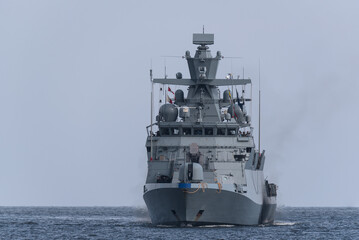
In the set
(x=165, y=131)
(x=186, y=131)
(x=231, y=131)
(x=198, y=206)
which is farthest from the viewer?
(x=165, y=131)

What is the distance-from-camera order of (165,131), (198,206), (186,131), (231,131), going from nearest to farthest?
(198,206)
(186,131)
(231,131)
(165,131)

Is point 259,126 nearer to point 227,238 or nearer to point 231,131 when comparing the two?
point 231,131

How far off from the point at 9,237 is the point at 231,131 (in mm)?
17528

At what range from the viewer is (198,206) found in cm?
6219

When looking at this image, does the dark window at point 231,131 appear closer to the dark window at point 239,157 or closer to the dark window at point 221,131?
the dark window at point 221,131

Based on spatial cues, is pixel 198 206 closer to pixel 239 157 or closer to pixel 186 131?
pixel 239 157

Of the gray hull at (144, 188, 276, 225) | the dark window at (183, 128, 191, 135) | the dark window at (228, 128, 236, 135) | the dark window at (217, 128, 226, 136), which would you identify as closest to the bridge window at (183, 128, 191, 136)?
the dark window at (183, 128, 191, 135)

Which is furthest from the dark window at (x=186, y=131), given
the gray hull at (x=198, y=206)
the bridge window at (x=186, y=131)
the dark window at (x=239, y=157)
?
the gray hull at (x=198, y=206)

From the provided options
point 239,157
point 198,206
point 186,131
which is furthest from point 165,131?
point 198,206

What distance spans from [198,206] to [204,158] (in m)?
5.39

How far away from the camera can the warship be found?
62.4m

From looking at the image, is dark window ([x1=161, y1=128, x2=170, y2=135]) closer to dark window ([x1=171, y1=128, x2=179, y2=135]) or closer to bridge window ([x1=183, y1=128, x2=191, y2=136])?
dark window ([x1=171, y1=128, x2=179, y2=135])

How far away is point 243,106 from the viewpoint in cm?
7488

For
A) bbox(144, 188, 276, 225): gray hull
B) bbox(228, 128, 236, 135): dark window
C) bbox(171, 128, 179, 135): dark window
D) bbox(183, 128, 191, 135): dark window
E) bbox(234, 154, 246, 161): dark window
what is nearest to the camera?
bbox(144, 188, 276, 225): gray hull
